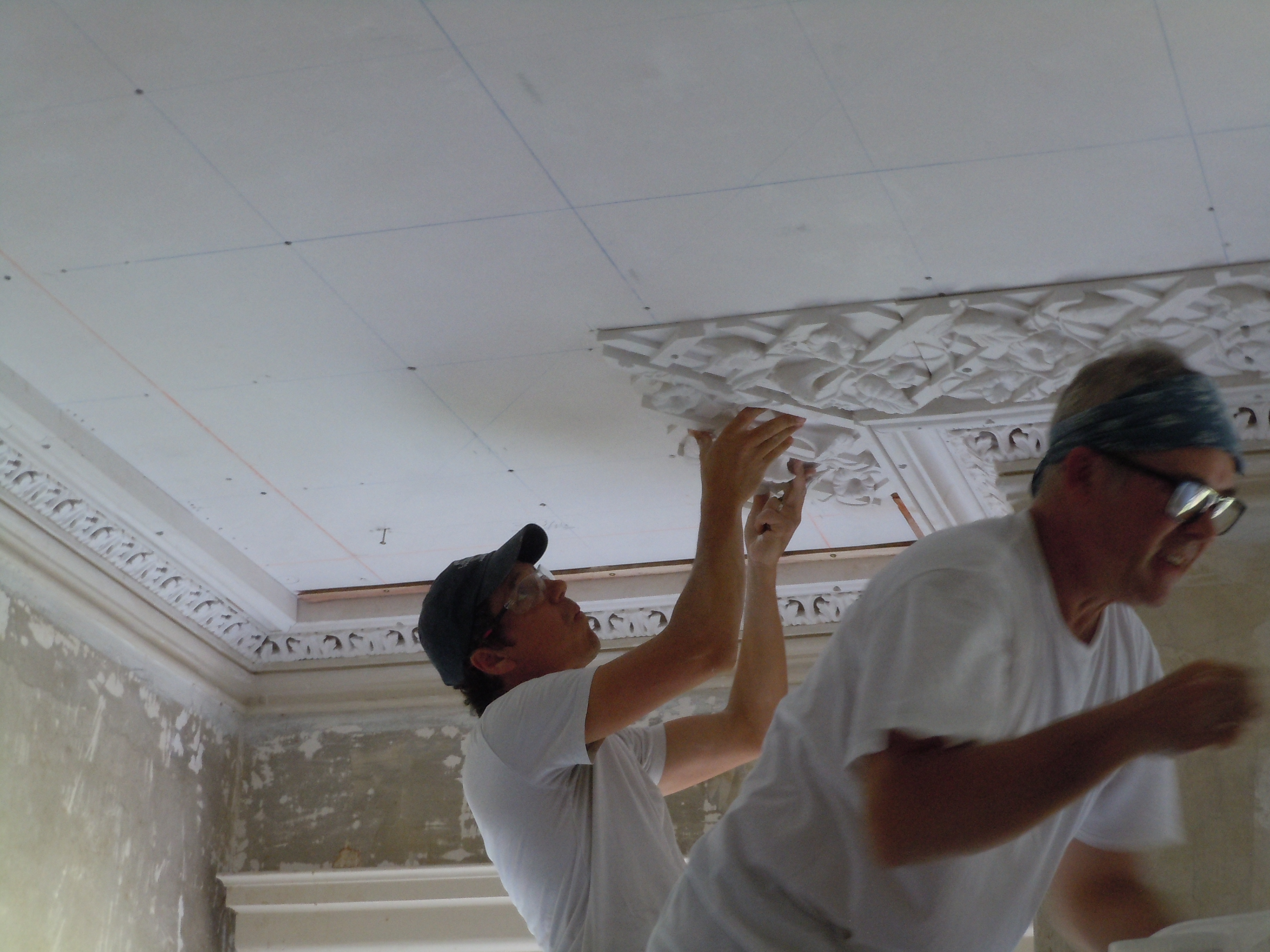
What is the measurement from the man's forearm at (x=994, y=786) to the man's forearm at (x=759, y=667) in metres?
1.24

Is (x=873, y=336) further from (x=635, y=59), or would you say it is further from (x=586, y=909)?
(x=586, y=909)

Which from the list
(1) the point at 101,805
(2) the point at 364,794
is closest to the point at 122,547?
(1) the point at 101,805

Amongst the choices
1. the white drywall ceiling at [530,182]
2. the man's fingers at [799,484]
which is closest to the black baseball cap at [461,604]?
the white drywall ceiling at [530,182]

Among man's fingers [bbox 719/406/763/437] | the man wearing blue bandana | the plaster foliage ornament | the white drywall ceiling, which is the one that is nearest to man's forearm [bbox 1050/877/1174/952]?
the man wearing blue bandana

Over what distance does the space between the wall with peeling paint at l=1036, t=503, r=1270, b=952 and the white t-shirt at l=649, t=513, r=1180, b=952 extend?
1.11 m

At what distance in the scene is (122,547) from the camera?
3.34m

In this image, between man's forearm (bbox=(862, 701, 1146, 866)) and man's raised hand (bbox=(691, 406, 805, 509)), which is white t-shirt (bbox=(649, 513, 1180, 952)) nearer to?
man's forearm (bbox=(862, 701, 1146, 866))

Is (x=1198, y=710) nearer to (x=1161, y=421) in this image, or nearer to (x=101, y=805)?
(x=1161, y=421)

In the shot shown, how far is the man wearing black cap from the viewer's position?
190 cm

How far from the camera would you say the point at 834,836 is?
123 centimetres

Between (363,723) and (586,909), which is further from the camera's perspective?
(363,723)

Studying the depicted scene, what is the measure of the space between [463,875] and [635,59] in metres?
2.53

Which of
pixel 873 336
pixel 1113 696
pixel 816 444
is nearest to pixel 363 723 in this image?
pixel 816 444

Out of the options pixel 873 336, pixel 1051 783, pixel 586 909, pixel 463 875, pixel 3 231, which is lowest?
pixel 1051 783
